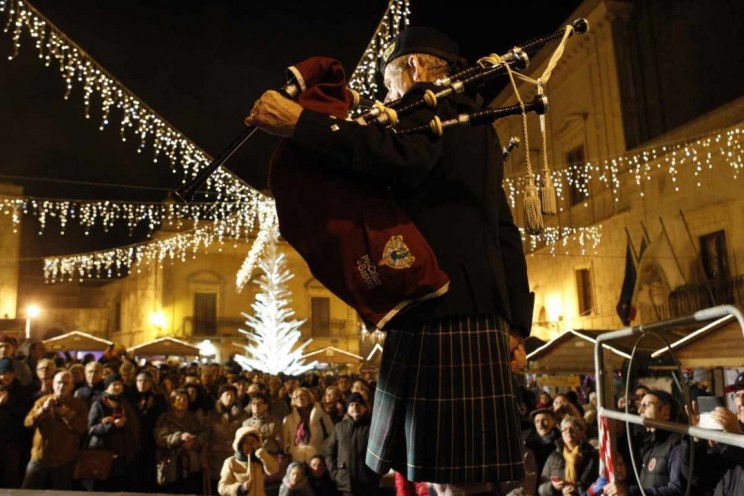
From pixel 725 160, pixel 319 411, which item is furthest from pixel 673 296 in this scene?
pixel 319 411

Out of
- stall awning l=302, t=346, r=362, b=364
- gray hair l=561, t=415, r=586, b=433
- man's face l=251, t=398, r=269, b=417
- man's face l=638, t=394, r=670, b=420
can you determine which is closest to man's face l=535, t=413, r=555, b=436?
gray hair l=561, t=415, r=586, b=433

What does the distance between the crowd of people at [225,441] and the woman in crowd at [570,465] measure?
0.01m

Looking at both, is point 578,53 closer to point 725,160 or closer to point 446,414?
point 725,160

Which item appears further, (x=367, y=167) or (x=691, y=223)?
(x=691, y=223)

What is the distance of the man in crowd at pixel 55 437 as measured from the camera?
706cm

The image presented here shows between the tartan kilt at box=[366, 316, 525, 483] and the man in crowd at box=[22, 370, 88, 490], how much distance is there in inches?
248

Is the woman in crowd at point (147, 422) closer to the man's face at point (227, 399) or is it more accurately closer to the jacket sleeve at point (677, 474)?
the man's face at point (227, 399)

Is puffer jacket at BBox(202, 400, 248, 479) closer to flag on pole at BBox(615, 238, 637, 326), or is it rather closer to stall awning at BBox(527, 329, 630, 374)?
stall awning at BBox(527, 329, 630, 374)

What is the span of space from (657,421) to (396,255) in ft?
5.44

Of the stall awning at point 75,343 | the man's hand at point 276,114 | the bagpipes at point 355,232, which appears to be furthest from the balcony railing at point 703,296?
the stall awning at point 75,343

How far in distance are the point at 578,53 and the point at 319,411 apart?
1789 centimetres

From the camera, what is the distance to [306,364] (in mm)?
24531

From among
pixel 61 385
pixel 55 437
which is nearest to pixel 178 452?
pixel 55 437

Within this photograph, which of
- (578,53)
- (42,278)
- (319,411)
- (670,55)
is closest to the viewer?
(319,411)
